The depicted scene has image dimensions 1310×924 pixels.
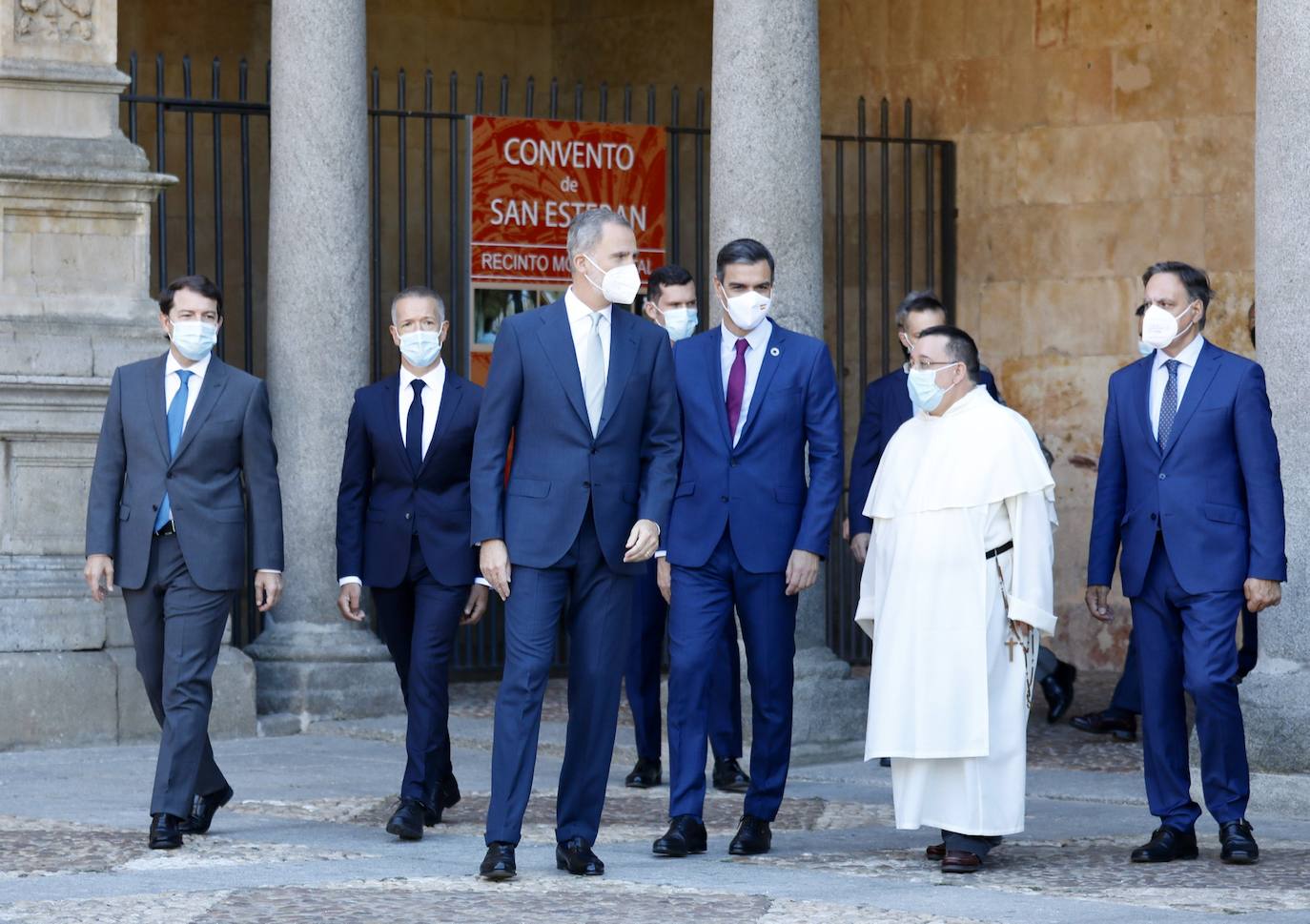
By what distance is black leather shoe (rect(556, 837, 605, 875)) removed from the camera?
6242 millimetres

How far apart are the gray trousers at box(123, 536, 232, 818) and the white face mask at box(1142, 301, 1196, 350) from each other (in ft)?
9.18

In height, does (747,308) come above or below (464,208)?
below

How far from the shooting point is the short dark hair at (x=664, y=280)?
8438mm

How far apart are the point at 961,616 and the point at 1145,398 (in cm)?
95

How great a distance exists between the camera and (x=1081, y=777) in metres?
8.75

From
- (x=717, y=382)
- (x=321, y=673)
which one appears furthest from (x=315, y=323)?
(x=717, y=382)

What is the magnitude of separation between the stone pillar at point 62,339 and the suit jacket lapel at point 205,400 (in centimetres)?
232

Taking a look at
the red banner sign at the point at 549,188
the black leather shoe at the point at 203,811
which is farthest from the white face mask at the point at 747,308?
the red banner sign at the point at 549,188

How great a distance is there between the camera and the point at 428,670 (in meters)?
7.17

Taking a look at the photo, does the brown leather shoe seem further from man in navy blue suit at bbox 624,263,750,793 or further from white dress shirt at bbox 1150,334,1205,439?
man in navy blue suit at bbox 624,263,750,793

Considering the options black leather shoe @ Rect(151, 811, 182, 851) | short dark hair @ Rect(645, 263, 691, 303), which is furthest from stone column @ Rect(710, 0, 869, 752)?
black leather shoe @ Rect(151, 811, 182, 851)

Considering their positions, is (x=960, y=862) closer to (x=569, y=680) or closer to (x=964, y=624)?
(x=964, y=624)

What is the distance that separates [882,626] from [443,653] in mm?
1384

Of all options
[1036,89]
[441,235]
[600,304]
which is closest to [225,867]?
[600,304]
